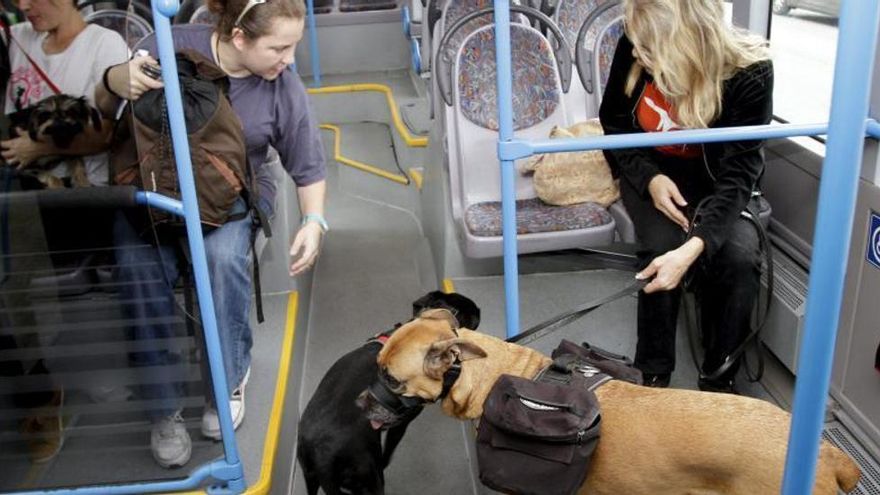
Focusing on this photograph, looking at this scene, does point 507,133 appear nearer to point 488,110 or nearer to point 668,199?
point 668,199

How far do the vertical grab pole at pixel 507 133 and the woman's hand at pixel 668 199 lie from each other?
0.81 m

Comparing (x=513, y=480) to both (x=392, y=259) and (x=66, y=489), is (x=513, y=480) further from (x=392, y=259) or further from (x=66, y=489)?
(x=392, y=259)

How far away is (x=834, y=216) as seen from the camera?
1.03 metres

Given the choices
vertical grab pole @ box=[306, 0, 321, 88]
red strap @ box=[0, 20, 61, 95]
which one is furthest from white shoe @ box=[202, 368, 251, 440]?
vertical grab pole @ box=[306, 0, 321, 88]

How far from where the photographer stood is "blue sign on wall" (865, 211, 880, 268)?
269 centimetres

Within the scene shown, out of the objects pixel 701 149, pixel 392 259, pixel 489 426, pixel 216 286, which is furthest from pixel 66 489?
pixel 392 259

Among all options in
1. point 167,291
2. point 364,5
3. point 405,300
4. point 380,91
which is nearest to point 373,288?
point 405,300

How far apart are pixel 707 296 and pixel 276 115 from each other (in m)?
1.68

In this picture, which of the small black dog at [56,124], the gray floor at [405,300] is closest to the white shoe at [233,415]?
the gray floor at [405,300]

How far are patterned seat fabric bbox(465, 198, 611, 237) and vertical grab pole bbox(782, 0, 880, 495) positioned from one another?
2302mm

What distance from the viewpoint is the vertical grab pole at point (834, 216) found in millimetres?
981

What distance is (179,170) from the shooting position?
2.03 metres

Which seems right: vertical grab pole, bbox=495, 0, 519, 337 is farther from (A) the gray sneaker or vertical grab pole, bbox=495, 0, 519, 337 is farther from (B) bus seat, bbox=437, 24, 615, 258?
(B) bus seat, bbox=437, 24, 615, 258

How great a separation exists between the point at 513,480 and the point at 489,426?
0.14 meters
